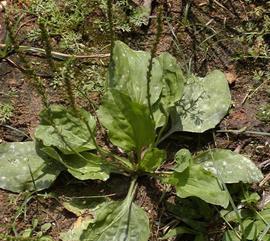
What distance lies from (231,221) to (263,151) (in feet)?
1.50

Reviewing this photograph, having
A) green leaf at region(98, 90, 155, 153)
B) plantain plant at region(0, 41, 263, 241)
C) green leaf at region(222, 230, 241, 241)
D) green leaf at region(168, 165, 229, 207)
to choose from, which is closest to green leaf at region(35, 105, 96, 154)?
plantain plant at region(0, 41, 263, 241)

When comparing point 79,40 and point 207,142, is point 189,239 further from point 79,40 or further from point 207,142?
point 79,40

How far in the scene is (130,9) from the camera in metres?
3.28

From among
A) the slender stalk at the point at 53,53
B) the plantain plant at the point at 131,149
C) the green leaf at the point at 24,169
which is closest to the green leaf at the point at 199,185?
the plantain plant at the point at 131,149

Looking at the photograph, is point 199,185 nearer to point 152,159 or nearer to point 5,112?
point 152,159

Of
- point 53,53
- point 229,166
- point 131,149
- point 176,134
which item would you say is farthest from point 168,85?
point 53,53

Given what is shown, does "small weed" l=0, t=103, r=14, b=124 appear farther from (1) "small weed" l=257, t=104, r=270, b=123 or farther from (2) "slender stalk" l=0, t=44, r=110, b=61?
(1) "small weed" l=257, t=104, r=270, b=123

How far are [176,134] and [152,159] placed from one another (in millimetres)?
333

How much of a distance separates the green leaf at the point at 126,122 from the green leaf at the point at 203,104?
0.78ft

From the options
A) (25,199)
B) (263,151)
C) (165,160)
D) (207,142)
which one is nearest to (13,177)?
(25,199)

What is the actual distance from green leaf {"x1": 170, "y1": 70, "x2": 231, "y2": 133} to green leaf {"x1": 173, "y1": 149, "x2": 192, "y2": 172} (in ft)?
0.85

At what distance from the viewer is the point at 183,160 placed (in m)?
2.69

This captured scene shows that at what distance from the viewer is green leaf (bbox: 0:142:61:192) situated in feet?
9.14

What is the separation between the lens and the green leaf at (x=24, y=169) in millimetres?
2785
